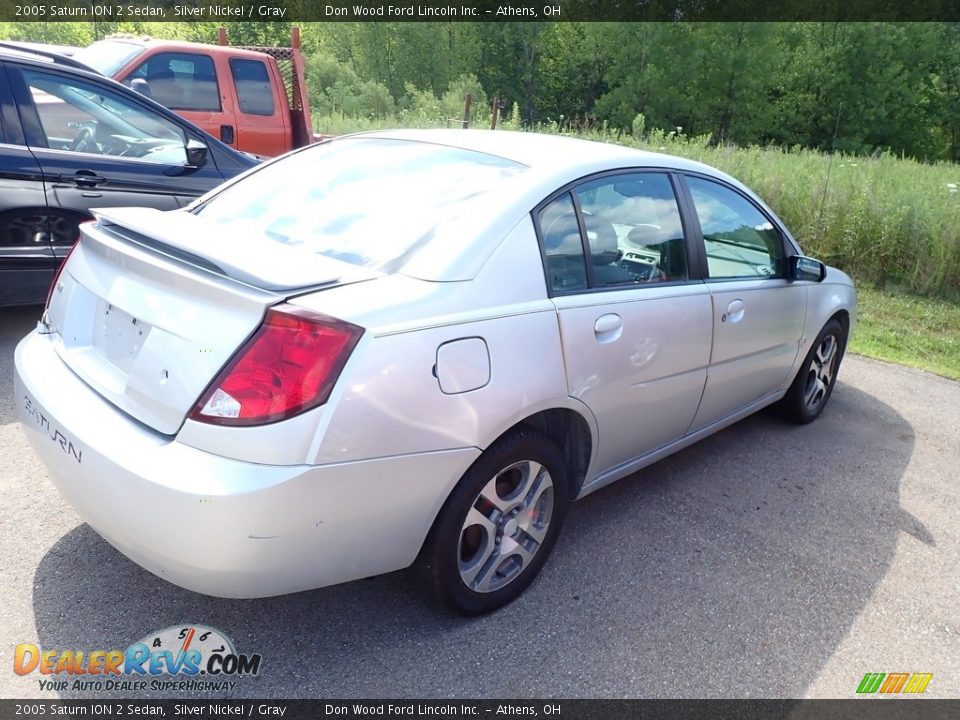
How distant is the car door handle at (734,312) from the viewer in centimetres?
347

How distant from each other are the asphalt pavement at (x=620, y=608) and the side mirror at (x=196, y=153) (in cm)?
218

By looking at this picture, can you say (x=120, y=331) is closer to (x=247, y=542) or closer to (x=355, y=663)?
(x=247, y=542)

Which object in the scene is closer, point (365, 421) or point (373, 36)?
point (365, 421)

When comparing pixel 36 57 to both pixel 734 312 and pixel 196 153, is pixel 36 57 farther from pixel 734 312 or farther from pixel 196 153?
pixel 734 312

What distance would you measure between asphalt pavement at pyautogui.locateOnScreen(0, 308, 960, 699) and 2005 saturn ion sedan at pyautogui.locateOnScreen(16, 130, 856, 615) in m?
0.23

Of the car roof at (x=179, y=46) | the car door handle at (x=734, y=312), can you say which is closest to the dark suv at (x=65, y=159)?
the car roof at (x=179, y=46)

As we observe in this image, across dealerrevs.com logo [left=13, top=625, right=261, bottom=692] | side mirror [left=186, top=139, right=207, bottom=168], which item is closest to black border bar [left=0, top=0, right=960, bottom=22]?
side mirror [left=186, top=139, right=207, bottom=168]

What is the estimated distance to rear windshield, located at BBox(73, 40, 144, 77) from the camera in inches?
315

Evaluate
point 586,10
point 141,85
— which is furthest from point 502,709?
point 586,10

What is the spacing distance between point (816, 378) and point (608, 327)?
8.20 feet

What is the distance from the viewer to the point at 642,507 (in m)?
3.55

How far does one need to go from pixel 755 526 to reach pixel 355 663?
6.49ft

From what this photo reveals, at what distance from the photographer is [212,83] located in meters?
8.32

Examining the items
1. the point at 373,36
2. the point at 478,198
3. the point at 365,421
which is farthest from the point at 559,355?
the point at 373,36
